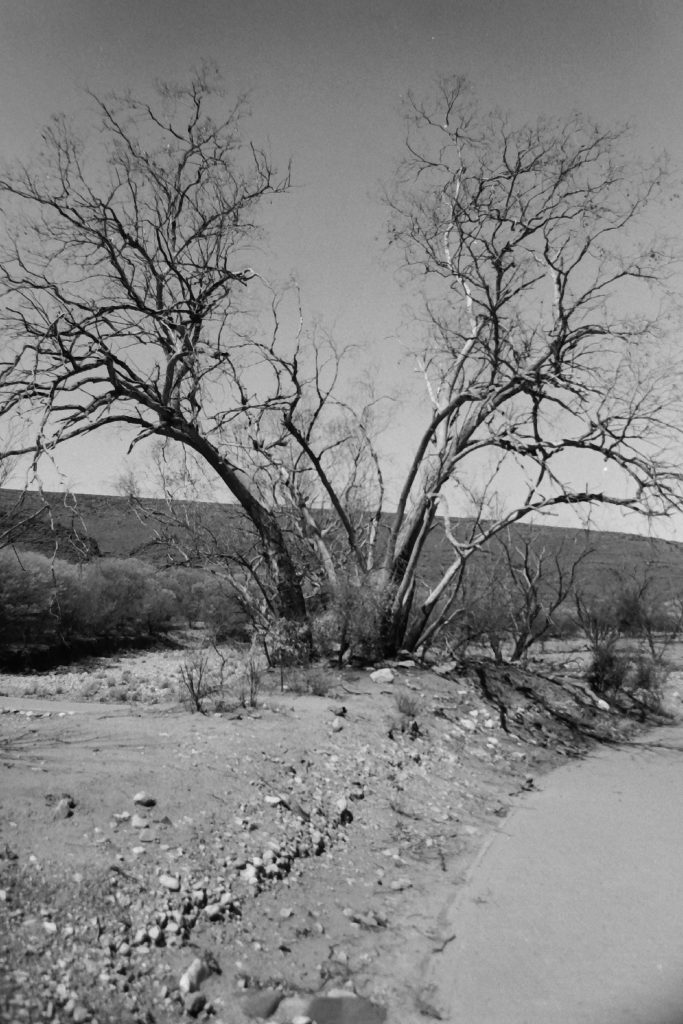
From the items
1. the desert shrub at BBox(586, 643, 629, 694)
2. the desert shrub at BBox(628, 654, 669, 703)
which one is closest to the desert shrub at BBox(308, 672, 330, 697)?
the desert shrub at BBox(586, 643, 629, 694)

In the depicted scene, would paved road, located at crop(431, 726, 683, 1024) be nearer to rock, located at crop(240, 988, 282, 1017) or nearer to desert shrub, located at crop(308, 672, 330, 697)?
rock, located at crop(240, 988, 282, 1017)

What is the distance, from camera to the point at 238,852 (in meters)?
4.36

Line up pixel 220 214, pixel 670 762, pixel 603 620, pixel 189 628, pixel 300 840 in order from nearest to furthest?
1. pixel 300 840
2. pixel 670 762
3. pixel 220 214
4. pixel 603 620
5. pixel 189 628

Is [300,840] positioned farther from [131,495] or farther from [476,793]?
[131,495]

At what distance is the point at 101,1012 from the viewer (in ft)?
9.19

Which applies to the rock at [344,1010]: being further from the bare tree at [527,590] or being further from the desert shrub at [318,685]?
the bare tree at [527,590]

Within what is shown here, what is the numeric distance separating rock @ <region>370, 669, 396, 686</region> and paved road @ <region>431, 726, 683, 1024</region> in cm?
254

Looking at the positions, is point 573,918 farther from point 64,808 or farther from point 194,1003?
point 64,808

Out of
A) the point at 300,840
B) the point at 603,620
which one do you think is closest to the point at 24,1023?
the point at 300,840

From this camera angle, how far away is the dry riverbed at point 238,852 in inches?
123

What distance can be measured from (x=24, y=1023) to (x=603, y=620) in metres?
16.6

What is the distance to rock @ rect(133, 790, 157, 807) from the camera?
14.9 feet

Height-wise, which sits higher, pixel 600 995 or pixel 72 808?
pixel 72 808

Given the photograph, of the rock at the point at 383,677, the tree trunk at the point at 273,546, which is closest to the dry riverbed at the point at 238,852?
the rock at the point at 383,677
